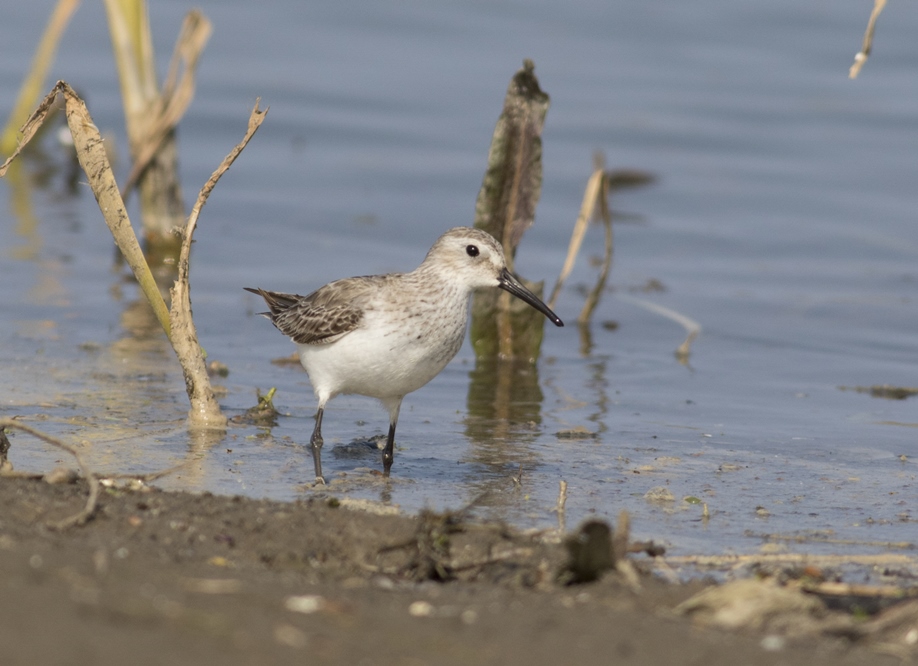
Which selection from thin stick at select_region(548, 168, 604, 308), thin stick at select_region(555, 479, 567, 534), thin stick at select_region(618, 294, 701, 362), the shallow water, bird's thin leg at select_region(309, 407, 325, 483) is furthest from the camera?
thin stick at select_region(618, 294, 701, 362)

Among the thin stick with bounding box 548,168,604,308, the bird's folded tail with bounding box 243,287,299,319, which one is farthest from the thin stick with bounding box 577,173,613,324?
the bird's folded tail with bounding box 243,287,299,319

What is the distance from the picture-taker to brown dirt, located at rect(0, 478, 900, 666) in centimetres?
367

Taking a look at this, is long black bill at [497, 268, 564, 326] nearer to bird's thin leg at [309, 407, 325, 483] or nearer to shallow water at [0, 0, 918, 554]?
shallow water at [0, 0, 918, 554]

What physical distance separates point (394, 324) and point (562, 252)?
660 centimetres

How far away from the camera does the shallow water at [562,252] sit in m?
7.14

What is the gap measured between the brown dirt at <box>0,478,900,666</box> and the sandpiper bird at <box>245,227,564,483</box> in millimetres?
1632

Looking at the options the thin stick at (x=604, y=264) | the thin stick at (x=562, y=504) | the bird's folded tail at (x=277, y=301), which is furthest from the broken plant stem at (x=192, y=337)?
the thin stick at (x=604, y=264)

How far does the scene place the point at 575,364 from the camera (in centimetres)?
1005

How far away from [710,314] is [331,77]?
29.7 feet

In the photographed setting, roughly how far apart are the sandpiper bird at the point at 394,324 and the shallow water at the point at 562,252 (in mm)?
487

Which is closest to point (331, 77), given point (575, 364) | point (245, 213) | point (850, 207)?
point (245, 213)

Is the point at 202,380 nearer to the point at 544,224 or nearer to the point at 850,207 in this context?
the point at 544,224

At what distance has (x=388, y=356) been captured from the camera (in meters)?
7.00

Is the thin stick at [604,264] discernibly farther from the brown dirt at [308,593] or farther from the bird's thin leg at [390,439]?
the brown dirt at [308,593]
